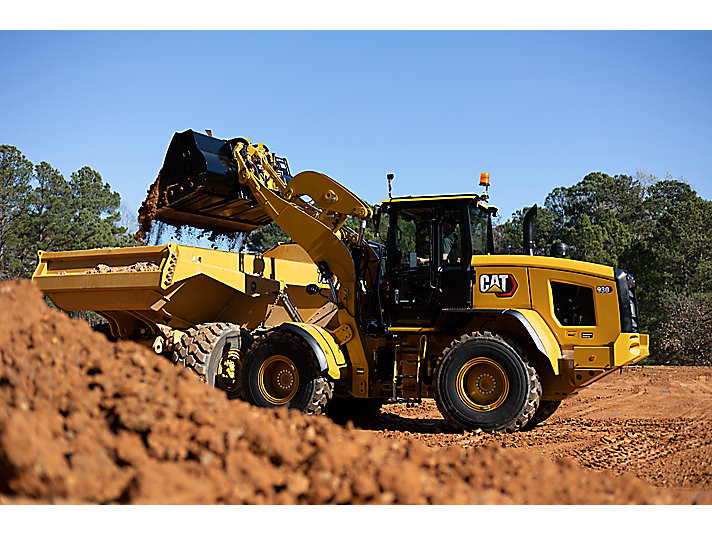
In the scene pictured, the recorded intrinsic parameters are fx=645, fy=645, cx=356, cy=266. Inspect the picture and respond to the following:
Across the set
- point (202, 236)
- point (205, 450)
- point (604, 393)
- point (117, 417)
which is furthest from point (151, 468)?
point (604, 393)

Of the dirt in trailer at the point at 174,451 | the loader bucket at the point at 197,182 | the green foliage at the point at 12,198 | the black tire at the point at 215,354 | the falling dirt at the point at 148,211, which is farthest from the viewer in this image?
the green foliage at the point at 12,198

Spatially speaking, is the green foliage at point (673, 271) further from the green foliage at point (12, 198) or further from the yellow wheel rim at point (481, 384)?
the green foliage at point (12, 198)

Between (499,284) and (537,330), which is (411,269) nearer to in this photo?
(499,284)

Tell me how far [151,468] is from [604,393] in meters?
11.2

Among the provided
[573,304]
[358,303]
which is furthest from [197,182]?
[573,304]

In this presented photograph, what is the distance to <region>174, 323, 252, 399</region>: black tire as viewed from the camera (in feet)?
27.5

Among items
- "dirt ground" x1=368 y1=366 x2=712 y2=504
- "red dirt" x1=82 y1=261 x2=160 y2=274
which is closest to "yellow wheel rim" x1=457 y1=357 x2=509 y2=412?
"dirt ground" x1=368 y1=366 x2=712 y2=504

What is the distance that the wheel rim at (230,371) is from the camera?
864 cm

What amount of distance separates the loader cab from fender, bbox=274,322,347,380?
0.75 m

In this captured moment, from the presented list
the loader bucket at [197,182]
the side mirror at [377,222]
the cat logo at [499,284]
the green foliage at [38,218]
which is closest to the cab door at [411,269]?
the side mirror at [377,222]

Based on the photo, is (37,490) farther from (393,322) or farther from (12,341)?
(393,322)

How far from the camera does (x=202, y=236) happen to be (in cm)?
1022

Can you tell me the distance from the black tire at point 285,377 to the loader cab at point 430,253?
1150mm

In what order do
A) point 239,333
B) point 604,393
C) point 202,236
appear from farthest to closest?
point 604,393
point 202,236
point 239,333
